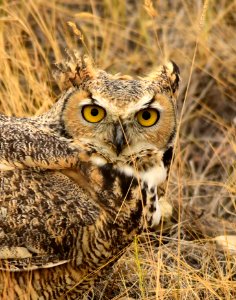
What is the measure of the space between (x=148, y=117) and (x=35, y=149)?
41cm

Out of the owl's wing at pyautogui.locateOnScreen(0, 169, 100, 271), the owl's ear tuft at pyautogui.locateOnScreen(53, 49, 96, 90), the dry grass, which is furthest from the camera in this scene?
the dry grass

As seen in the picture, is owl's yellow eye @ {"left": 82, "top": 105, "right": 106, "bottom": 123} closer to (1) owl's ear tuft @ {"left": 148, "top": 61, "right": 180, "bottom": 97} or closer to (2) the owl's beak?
(2) the owl's beak

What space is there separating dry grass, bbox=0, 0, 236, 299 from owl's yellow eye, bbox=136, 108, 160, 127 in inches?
22.0

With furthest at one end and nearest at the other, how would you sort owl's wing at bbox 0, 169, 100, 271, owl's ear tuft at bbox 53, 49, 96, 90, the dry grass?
the dry grass → owl's ear tuft at bbox 53, 49, 96, 90 → owl's wing at bbox 0, 169, 100, 271

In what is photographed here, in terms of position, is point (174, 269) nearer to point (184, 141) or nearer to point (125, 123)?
point (125, 123)

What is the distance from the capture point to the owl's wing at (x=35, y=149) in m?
3.02

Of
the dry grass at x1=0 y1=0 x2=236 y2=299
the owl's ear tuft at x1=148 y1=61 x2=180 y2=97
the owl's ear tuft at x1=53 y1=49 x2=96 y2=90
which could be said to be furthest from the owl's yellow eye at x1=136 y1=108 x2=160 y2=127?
the dry grass at x1=0 y1=0 x2=236 y2=299

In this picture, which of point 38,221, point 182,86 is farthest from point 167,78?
point 182,86

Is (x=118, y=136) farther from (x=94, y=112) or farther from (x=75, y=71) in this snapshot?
(x=75, y=71)

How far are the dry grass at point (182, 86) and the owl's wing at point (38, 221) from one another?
436mm

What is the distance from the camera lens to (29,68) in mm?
4387

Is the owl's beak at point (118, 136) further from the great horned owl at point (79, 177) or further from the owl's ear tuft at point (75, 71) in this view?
the owl's ear tuft at point (75, 71)

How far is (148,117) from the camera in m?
3.06

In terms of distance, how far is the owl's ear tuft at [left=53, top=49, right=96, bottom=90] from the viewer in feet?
10.2
